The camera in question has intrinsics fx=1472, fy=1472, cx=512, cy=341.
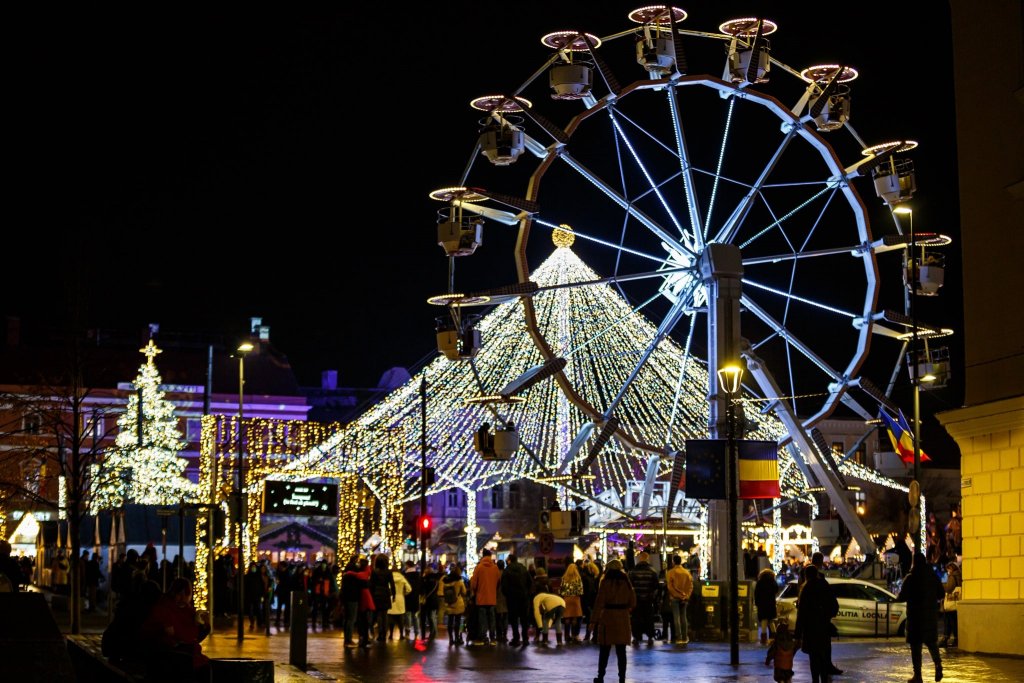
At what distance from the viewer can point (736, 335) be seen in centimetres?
3028

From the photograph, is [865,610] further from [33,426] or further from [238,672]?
[238,672]

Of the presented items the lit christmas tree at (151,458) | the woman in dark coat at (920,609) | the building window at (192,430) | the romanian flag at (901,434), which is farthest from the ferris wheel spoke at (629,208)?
the building window at (192,430)

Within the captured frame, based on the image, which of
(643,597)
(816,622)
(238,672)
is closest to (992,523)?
(816,622)

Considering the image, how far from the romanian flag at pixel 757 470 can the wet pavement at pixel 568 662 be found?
2854 mm

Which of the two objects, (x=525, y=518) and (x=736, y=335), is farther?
(x=525, y=518)

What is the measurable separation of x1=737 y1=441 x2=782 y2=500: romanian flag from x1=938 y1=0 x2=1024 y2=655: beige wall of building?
11.1ft

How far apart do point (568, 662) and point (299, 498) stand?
1197 cm

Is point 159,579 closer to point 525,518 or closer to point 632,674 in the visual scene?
point 632,674

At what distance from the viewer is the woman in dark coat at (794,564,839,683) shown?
18062 mm

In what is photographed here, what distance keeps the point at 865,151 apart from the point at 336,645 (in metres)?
15.8

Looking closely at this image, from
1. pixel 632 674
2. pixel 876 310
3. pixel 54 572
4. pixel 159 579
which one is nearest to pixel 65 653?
pixel 632 674

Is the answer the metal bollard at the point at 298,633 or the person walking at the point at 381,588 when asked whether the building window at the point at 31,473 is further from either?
the metal bollard at the point at 298,633

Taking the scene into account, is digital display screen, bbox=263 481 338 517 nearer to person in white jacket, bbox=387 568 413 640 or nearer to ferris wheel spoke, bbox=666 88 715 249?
person in white jacket, bbox=387 568 413 640

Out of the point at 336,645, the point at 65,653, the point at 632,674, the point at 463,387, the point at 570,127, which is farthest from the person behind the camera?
the point at 463,387
